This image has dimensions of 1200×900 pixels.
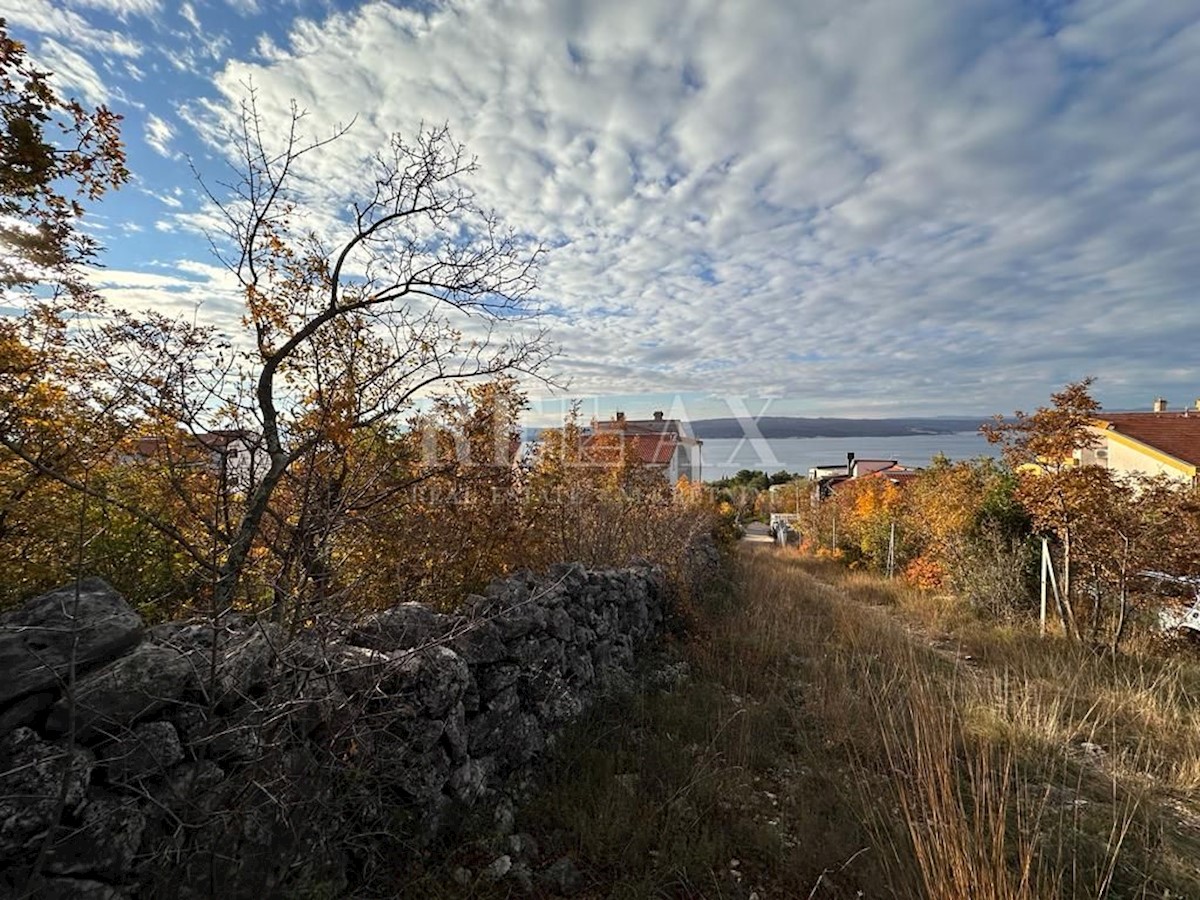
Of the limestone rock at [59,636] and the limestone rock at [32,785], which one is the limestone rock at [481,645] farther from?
the limestone rock at [32,785]

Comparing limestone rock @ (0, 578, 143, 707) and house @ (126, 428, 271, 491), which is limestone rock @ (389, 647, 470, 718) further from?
house @ (126, 428, 271, 491)

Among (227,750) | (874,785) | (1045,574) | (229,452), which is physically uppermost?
(229,452)

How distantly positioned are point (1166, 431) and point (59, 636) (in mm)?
26323

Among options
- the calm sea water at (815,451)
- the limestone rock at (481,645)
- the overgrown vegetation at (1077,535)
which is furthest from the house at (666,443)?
the limestone rock at (481,645)

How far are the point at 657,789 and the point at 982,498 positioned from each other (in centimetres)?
1091

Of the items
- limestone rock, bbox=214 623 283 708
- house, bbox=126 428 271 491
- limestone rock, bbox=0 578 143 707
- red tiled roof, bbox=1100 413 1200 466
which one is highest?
red tiled roof, bbox=1100 413 1200 466

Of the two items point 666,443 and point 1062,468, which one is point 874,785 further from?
point 666,443

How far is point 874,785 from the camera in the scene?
3662mm

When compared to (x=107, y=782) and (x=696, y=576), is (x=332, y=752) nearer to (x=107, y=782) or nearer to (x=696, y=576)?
(x=107, y=782)

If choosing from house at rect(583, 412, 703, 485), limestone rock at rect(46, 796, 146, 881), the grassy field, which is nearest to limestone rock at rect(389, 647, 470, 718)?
the grassy field

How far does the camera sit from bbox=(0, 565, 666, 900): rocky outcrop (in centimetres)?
172

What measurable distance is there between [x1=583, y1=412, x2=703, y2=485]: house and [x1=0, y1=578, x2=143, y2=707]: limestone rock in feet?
36.5

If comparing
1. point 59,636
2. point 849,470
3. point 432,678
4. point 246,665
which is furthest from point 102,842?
point 849,470

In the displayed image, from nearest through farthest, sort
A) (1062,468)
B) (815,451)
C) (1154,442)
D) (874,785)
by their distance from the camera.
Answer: (874,785) < (1062,468) < (1154,442) < (815,451)
